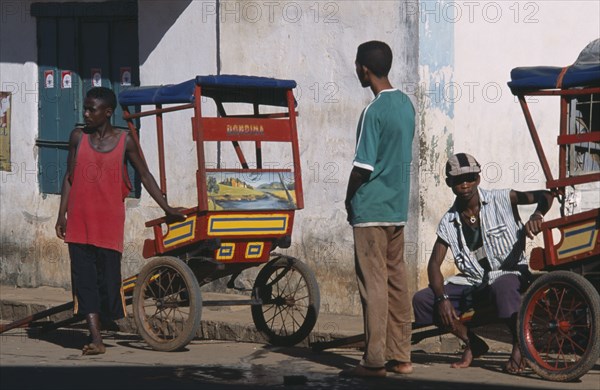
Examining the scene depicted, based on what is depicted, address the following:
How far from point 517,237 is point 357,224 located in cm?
105

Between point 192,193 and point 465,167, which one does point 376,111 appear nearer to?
point 465,167

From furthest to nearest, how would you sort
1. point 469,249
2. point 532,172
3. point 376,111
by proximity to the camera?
point 532,172 < point 469,249 < point 376,111

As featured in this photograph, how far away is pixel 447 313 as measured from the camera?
26.0 feet

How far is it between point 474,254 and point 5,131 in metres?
7.00

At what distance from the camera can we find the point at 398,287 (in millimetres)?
7859

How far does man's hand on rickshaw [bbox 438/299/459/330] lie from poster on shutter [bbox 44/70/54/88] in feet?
22.1

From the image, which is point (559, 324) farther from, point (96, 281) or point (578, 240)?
point (96, 281)

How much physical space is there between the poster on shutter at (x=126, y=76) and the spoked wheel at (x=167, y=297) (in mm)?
4066

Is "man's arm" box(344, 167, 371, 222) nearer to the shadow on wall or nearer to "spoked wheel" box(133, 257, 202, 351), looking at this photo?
"spoked wheel" box(133, 257, 202, 351)

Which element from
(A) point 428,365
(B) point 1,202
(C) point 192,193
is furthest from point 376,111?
(B) point 1,202

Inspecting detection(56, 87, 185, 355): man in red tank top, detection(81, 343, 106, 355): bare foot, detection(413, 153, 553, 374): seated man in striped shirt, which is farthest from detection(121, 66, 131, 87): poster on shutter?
detection(413, 153, 553, 374): seated man in striped shirt

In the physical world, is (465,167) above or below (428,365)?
above

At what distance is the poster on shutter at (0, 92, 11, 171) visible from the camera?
1367 centimetres

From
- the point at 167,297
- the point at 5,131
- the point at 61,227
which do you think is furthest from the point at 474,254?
the point at 5,131
